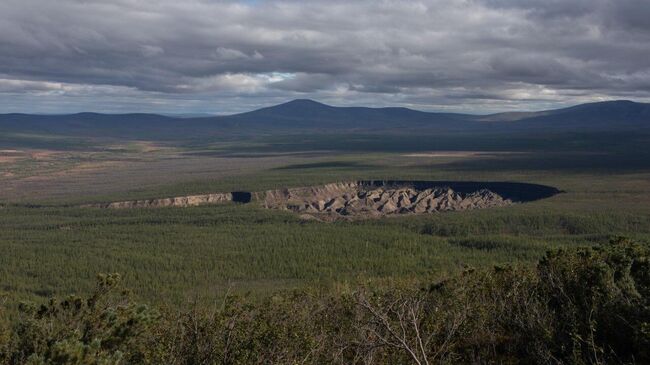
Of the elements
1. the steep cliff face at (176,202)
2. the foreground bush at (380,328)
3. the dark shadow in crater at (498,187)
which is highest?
the foreground bush at (380,328)

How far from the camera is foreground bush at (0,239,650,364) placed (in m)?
14.4

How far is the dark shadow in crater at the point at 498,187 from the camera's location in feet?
397

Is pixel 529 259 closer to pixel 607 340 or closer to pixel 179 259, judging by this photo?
pixel 179 259

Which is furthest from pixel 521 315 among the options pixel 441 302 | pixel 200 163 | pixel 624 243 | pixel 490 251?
pixel 200 163

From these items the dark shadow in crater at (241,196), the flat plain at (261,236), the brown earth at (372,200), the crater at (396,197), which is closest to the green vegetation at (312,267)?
the flat plain at (261,236)

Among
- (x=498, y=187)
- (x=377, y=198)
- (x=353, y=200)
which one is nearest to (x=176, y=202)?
(x=353, y=200)

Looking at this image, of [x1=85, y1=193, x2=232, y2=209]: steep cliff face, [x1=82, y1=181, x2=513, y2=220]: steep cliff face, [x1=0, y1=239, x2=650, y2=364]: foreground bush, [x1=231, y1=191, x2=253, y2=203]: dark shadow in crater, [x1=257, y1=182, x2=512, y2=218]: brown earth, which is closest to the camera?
[x1=0, y1=239, x2=650, y2=364]: foreground bush

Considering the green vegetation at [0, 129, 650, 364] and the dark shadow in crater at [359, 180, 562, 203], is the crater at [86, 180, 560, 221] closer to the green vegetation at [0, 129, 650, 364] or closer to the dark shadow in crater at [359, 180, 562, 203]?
the dark shadow in crater at [359, 180, 562, 203]

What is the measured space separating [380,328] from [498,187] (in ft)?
390

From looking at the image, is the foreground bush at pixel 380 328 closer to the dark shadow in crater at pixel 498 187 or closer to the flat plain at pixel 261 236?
the flat plain at pixel 261 236

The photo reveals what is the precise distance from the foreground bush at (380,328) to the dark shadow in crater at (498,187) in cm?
9745

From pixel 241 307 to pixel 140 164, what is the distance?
183m

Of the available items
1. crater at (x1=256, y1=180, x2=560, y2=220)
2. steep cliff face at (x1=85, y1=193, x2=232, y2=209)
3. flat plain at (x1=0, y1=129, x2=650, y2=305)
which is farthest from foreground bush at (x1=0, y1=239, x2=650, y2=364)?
steep cliff face at (x1=85, y1=193, x2=232, y2=209)

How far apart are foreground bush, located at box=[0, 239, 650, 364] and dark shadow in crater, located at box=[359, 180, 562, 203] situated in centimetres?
9745
